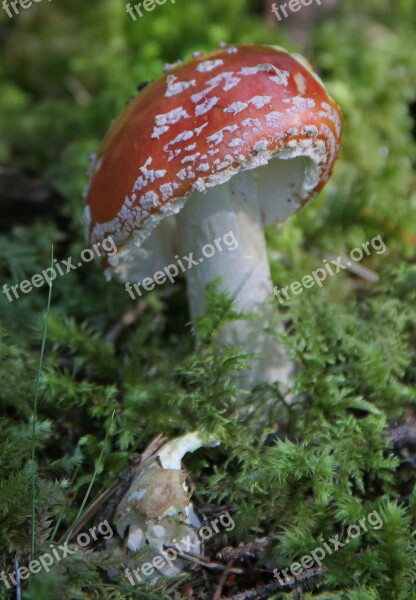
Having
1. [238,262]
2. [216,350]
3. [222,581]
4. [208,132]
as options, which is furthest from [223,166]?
[222,581]

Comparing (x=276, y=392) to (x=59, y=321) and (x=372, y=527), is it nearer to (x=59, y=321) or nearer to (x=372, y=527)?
(x=372, y=527)

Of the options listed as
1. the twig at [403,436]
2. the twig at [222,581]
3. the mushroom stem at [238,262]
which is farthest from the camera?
the mushroom stem at [238,262]

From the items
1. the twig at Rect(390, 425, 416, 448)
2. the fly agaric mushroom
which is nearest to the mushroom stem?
the fly agaric mushroom

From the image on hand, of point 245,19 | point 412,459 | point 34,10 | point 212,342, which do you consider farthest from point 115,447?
point 34,10

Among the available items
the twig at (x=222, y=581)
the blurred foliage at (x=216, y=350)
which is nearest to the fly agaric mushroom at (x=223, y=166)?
the blurred foliage at (x=216, y=350)

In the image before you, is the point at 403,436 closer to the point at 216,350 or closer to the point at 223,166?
the point at 216,350

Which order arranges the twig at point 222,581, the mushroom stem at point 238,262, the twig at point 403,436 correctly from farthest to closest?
the mushroom stem at point 238,262
the twig at point 403,436
the twig at point 222,581

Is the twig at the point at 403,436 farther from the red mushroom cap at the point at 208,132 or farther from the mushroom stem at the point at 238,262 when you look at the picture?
the red mushroom cap at the point at 208,132

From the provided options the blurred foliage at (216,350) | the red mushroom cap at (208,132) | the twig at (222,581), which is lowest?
the twig at (222,581)
